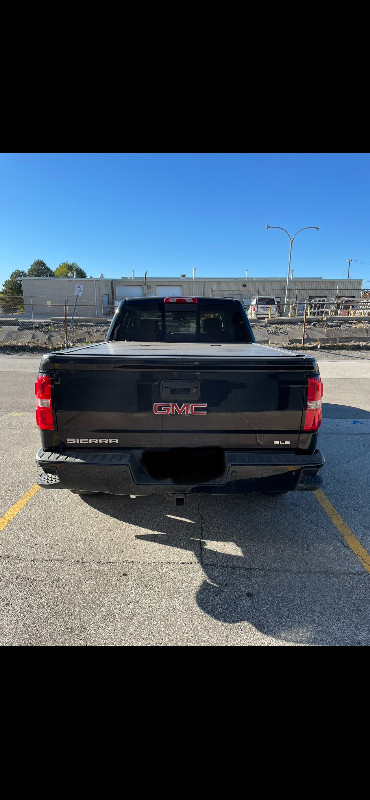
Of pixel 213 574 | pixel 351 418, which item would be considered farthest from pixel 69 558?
pixel 351 418

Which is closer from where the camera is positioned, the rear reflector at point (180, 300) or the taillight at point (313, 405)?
the taillight at point (313, 405)

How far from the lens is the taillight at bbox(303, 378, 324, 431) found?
2.35 m

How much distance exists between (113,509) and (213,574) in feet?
4.00

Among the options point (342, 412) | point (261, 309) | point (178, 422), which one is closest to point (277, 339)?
point (342, 412)

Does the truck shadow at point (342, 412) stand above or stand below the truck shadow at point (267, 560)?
above

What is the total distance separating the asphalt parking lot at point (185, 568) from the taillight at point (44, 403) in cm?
104

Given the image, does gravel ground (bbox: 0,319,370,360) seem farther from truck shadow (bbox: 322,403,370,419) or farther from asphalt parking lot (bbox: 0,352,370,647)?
asphalt parking lot (bbox: 0,352,370,647)

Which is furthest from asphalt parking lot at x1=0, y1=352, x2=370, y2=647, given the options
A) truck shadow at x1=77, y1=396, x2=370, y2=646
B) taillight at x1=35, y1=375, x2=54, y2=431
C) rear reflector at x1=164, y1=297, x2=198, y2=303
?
rear reflector at x1=164, y1=297, x2=198, y2=303

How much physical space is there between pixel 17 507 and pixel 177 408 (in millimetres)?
2029

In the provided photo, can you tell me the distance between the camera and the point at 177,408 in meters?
2.34

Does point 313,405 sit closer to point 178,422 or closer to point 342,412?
point 178,422

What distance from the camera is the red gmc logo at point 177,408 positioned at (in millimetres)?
2332

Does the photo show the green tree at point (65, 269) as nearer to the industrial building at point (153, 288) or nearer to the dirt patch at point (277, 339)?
the industrial building at point (153, 288)

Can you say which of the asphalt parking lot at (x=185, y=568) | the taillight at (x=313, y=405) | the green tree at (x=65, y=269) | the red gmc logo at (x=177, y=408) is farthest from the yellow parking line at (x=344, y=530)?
the green tree at (x=65, y=269)
